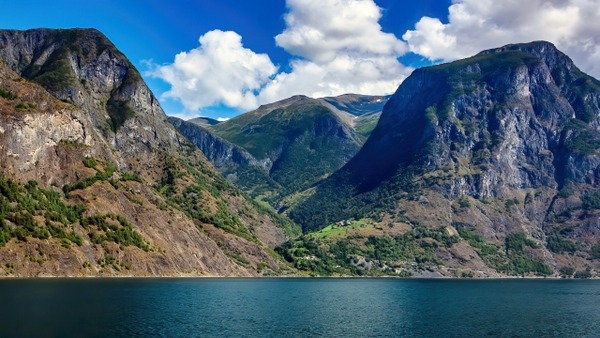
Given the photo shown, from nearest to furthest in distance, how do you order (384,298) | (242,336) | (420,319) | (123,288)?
(242,336)
(420,319)
(123,288)
(384,298)

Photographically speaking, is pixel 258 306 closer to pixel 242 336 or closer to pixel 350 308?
pixel 350 308

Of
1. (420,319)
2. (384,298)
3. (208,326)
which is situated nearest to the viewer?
(208,326)

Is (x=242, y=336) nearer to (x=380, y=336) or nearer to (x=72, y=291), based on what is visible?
(x=380, y=336)

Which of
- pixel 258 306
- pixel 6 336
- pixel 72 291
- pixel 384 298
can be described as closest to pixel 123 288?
pixel 72 291

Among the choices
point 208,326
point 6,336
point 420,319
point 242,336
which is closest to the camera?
point 6,336

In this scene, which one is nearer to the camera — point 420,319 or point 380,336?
point 380,336

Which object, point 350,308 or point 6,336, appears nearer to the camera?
point 6,336

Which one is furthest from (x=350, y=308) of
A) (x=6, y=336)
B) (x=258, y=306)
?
(x=6, y=336)

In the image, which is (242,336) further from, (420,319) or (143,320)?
(420,319)

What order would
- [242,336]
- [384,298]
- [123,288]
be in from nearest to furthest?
[242,336] → [123,288] → [384,298]
